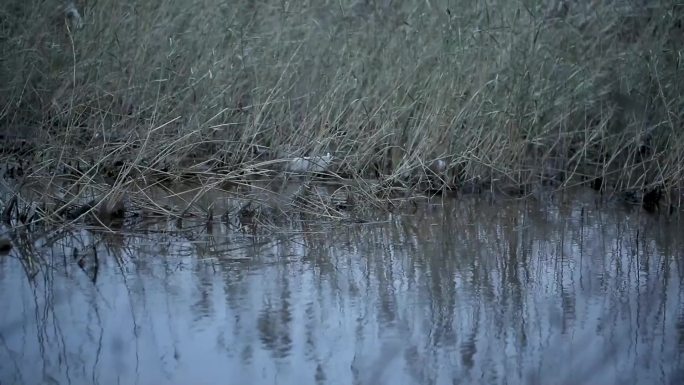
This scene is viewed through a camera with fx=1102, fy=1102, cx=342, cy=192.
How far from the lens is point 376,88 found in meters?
5.52

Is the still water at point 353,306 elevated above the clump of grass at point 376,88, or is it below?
below

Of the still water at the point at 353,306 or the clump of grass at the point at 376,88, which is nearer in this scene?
the still water at the point at 353,306

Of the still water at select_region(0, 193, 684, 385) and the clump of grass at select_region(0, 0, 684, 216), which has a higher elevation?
the clump of grass at select_region(0, 0, 684, 216)

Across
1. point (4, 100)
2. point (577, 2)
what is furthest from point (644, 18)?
point (4, 100)

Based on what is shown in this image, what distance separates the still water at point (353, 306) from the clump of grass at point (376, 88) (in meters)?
0.84

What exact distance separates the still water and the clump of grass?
0.84m

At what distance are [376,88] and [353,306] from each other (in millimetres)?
2374

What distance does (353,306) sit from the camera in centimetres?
331

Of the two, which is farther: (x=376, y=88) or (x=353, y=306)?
(x=376, y=88)

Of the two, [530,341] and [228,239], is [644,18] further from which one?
[530,341]

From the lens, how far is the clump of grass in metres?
5.24

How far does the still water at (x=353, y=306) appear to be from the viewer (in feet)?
9.11

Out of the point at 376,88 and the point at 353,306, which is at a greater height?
the point at 376,88

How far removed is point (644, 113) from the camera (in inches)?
209
